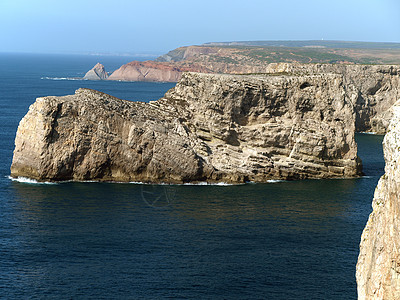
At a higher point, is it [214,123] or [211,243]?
[214,123]

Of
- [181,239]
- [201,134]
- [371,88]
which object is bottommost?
[181,239]

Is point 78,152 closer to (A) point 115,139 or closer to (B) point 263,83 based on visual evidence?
(A) point 115,139

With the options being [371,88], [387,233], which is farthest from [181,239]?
[371,88]

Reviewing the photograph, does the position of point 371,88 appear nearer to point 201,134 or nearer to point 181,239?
point 201,134

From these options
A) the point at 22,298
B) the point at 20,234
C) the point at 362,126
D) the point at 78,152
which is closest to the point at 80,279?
the point at 22,298

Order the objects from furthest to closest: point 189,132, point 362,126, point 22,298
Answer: point 362,126, point 189,132, point 22,298

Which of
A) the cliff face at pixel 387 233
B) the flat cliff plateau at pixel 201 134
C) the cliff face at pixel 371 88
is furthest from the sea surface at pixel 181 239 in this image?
the cliff face at pixel 371 88
